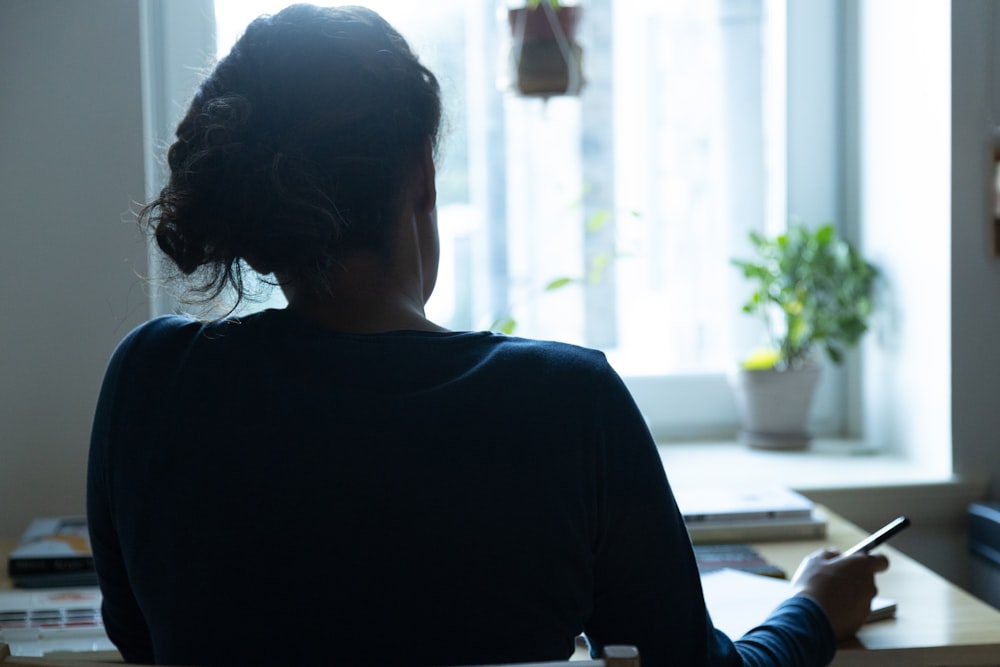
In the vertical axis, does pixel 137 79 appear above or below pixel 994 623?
above

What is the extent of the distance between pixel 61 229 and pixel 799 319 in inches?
49.8

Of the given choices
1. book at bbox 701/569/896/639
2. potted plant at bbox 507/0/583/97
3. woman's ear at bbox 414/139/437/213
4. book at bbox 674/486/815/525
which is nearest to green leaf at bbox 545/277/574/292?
potted plant at bbox 507/0/583/97

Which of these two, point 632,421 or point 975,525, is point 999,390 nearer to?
point 975,525

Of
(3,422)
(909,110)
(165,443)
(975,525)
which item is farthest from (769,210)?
(165,443)

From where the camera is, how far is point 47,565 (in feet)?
4.75

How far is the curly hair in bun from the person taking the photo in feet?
2.86

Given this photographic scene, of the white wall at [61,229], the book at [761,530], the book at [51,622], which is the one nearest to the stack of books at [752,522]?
the book at [761,530]

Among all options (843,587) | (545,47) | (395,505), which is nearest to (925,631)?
(843,587)

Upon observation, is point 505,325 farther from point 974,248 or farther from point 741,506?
point 974,248

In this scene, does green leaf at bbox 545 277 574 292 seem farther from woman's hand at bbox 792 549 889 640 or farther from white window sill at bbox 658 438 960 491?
woman's hand at bbox 792 549 889 640

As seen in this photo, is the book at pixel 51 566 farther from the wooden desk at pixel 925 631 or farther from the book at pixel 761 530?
the book at pixel 761 530

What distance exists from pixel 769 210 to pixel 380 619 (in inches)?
66.7

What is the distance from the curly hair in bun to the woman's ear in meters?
0.01

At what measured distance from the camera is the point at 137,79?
1.72 metres
